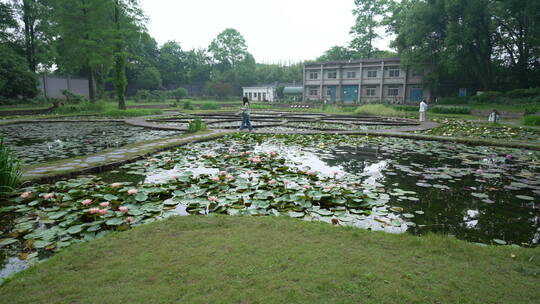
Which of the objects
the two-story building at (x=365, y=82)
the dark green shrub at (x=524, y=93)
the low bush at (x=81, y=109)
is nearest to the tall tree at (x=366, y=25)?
the two-story building at (x=365, y=82)

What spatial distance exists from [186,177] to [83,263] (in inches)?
90.2

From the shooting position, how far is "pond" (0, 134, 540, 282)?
3.04m

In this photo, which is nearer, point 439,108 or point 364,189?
point 364,189

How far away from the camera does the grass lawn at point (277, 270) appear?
183 cm

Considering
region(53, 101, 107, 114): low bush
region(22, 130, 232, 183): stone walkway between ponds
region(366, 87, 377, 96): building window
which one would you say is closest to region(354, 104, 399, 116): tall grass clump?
region(22, 130, 232, 183): stone walkway between ponds

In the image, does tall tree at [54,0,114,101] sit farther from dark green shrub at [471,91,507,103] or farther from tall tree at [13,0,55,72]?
dark green shrub at [471,91,507,103]

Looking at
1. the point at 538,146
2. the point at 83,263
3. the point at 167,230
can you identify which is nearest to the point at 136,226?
the point at 167,230

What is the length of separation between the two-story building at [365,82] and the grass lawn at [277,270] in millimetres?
36982

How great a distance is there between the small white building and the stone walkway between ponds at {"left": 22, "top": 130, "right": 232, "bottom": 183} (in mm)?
45576

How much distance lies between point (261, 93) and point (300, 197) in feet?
167

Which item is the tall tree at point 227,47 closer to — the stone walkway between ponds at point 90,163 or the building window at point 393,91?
the building window at point 393,91

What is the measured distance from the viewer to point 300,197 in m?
3.74

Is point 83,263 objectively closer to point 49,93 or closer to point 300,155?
point 300,155

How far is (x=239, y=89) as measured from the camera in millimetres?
55781
